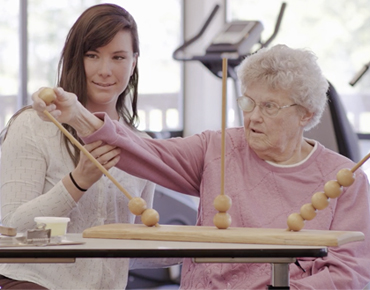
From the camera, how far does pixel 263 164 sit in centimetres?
214

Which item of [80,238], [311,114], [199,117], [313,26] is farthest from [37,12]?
[80,238]

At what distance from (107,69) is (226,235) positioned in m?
0.82

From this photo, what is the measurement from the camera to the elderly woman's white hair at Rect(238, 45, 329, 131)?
2.09m

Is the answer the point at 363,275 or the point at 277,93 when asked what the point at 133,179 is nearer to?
the point at 277,93

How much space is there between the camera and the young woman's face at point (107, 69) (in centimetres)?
220

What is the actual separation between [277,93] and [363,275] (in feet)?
1.97

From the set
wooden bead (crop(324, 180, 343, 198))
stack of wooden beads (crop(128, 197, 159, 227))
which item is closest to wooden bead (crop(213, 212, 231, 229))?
stack of wooden beads (crop(128, 197, 159, 227))

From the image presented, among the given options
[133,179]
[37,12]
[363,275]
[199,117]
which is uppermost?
[37,12]

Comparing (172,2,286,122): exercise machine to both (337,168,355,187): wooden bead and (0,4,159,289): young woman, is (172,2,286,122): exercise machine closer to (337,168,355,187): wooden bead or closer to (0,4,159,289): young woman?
(0,4,159,289): young woman

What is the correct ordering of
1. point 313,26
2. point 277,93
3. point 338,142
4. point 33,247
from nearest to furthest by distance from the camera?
point 33,247 → point 277,93 → point 338,142 → point 313,26

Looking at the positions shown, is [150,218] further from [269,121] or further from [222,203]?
[269,121]

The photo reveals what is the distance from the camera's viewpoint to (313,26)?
552cm

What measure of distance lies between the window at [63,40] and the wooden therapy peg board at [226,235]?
10.9ft

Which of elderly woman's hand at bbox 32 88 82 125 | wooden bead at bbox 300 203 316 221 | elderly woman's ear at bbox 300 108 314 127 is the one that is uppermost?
Result: elderly woman's ear at bbox 300 108 314 127
